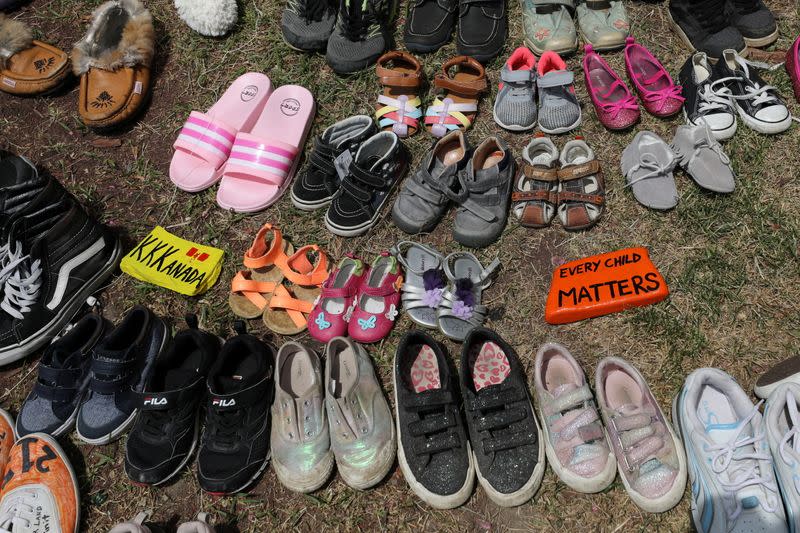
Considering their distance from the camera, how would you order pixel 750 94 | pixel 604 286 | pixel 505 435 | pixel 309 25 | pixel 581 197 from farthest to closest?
pixel 309 25 → pixel 750 94 → pixel 581 197 → pixel 604 286 → pixel 505 435

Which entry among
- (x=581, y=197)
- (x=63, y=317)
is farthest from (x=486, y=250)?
(x=63, y=317)

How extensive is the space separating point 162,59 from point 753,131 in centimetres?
456

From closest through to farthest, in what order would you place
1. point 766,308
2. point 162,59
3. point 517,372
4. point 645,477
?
point 645,477 < point 517,372 < point 766,308 < point 162,59

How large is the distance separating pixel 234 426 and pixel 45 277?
1610 mm

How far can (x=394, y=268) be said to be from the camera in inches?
133

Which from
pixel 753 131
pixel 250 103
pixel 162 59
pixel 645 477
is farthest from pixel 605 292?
pixel 162 59

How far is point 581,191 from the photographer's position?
11.5 feet

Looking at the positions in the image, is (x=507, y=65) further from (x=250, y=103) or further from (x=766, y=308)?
(x=766, y=308)

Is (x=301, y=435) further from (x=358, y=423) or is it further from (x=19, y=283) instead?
(x=19, y=283)

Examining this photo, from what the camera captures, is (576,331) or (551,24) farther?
(551,24)

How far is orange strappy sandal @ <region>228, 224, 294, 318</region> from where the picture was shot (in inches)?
135

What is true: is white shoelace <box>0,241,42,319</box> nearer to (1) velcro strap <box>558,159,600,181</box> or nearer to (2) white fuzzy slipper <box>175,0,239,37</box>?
(2) white fuzzy slipper <box>175,0,239,37</box>

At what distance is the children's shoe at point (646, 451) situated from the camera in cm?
268

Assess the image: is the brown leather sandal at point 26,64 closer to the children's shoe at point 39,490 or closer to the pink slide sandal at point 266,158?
the pink slide sandal at point 266,158
